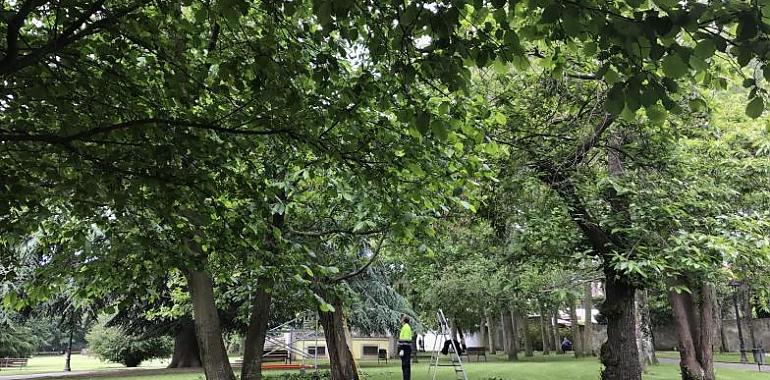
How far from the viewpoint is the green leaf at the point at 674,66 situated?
9.04 ft

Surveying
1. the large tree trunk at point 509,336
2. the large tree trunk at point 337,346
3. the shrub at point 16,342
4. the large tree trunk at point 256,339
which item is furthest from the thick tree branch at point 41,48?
the shrub at point 16,342

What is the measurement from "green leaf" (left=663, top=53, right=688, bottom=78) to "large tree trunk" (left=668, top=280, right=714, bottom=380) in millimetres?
12664

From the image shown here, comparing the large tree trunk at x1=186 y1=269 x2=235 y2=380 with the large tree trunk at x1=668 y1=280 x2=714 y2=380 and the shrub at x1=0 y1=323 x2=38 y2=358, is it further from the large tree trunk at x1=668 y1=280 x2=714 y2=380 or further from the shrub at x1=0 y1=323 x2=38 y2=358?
the shrub at x1=0 y1=323 x2=38 y2=358

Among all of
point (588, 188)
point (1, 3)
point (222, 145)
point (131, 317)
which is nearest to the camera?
point (1, 3)

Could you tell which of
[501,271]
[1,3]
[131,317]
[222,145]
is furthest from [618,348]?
[131,317]

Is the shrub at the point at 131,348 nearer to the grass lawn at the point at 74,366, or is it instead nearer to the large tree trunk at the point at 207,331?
the grass lawn at the point at 74,366

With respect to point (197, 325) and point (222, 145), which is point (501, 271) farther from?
point (222, 145)

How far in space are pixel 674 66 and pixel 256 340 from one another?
25.3 feet

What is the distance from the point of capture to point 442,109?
440 cm

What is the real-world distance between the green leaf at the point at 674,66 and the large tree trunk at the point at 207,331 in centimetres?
601

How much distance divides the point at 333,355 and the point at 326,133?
972 cm

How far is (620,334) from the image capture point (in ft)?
34.4

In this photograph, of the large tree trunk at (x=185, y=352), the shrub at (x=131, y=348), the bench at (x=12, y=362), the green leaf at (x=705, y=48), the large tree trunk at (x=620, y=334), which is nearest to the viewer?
the green leaf at (x=705, y=48)

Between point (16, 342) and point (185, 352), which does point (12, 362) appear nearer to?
point (16, 342)
